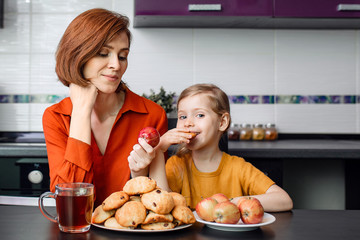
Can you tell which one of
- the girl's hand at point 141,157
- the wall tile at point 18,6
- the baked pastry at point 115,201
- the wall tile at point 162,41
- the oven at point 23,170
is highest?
the wall tile at point 18,6

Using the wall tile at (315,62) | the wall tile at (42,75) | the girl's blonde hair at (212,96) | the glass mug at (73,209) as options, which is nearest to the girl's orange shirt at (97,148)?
the girl's blonde hair at (212,96)

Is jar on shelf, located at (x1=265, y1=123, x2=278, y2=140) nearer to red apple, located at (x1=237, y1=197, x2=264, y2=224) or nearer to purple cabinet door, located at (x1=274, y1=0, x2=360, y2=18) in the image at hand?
purple cabinet door, located at (x1=274, y1=0, x2=360, y2=18)

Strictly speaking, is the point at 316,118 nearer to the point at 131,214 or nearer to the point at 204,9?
the point at 204,9

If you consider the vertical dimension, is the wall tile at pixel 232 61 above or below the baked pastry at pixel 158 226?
above

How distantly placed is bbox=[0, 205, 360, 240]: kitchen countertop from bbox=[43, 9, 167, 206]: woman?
0.95 feet

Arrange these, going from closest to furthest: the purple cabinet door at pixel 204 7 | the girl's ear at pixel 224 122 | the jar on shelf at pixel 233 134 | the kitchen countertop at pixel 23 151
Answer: the girl's ear at pixel 224 122
the kitchen countertop at pixel 23 151
the purple cabinet door at pixel 204 7
the jar on shelf at pixel 233 134

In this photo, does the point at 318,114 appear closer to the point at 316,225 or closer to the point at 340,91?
the point at 340,91

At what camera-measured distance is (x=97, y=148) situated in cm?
130

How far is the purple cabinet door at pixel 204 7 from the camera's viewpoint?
210cm

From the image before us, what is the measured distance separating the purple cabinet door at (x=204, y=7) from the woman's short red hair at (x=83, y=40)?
914mm

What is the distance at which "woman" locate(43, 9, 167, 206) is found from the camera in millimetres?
1080

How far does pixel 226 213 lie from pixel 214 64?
6.18 feet

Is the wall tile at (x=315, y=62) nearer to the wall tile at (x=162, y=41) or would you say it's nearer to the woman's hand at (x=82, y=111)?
the wall tile at (x=162, y=41)

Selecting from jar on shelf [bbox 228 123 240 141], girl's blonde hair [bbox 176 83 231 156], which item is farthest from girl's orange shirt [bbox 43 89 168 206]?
jar on shelf [bbox 228 123 240 141]
